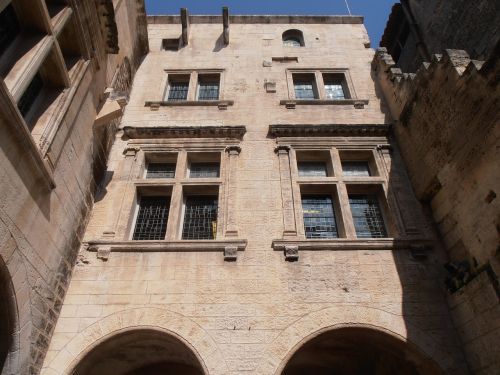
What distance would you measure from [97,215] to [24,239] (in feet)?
7.29

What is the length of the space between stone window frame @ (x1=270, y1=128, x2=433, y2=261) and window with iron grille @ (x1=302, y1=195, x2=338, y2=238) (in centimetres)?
17

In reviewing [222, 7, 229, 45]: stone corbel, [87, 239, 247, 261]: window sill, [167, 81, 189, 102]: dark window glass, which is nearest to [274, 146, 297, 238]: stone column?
[87, 239, 247, 261]: window sill

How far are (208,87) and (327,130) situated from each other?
3953mm

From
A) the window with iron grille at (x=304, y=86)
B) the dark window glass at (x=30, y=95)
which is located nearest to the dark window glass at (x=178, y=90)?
the window with iron grille at (x=304, y=86)

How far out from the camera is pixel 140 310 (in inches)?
218

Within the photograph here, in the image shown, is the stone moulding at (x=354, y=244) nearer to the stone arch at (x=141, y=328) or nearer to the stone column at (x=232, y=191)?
the stone column at (x=232, y=191)

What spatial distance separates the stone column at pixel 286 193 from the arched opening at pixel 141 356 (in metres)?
2.63

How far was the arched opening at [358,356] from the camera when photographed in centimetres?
541

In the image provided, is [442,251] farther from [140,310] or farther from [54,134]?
[54,134]

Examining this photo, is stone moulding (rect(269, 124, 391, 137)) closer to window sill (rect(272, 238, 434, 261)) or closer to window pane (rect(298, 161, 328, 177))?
window pane (rect(298, 161, 328, 177))

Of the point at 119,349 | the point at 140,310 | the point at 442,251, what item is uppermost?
the point at 442,251

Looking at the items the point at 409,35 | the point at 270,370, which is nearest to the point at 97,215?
the point at 270,370

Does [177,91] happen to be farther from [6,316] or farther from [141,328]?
[6,316]

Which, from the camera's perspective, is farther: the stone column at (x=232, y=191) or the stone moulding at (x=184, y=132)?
the stone moulding at (x=184, y=132)
